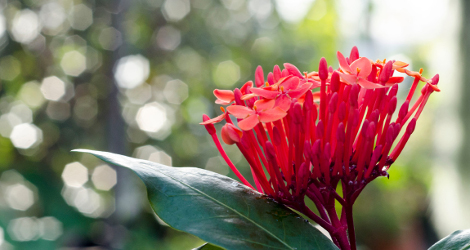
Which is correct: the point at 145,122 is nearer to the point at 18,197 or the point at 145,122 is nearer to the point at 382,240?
the point at 18,197

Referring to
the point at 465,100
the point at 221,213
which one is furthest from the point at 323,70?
the point at 465,100

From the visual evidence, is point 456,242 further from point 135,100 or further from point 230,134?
point 135,100

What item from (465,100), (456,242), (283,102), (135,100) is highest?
(283,102)

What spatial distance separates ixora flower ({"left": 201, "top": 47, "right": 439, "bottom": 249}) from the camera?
0.27 meters

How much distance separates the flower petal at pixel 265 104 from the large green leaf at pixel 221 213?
0.27 feet

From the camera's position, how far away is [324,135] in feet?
0.94

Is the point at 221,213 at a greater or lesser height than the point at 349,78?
lesser

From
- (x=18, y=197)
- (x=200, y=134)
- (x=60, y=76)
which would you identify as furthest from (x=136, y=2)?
(x=18, y=197)

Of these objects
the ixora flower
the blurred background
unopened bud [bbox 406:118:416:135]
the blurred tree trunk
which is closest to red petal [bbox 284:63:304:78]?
the ixora flower

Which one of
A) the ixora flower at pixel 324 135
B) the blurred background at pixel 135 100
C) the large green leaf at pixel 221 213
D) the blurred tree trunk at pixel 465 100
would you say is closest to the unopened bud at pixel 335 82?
the ixora flower at pixel 324 135

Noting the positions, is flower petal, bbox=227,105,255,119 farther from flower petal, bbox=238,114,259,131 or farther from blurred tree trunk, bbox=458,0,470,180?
blurred tree trunk, bbox=458,0,470,180

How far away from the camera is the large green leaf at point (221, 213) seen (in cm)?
26

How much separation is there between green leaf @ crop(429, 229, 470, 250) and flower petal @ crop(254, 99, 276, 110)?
0.20m

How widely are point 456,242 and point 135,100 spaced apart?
284 cm
